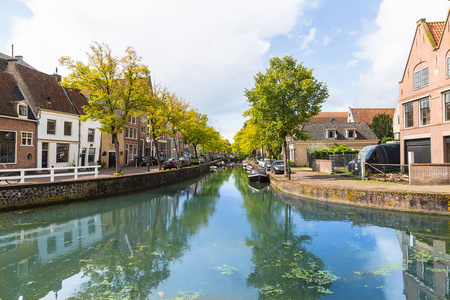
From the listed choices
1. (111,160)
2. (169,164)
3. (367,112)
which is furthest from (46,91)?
(367,112)

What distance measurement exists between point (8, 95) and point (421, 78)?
37.7 metres

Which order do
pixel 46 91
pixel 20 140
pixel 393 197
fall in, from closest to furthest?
pixel 393 197, pixel 20 140, pixel 46 91

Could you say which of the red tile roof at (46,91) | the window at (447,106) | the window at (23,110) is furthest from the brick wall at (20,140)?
the window at (447,106)

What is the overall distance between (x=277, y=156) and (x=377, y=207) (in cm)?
3492

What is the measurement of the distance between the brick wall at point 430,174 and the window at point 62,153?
33.7 m

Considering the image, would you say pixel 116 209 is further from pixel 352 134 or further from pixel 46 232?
pixel 352 134

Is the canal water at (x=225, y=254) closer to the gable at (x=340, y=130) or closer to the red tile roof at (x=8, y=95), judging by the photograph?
the red tile roof at (x=8, y=95)

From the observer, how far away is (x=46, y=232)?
1144 cm

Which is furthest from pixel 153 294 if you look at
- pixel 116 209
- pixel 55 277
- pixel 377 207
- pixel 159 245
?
pixel 377 207

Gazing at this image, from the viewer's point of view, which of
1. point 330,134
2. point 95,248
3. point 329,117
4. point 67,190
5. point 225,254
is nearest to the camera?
point 225,254

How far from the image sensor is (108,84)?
21.3 metres

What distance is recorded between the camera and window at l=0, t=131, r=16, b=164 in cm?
2236

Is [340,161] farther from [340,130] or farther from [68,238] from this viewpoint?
[68,238]

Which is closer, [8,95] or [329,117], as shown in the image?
[8,95]
